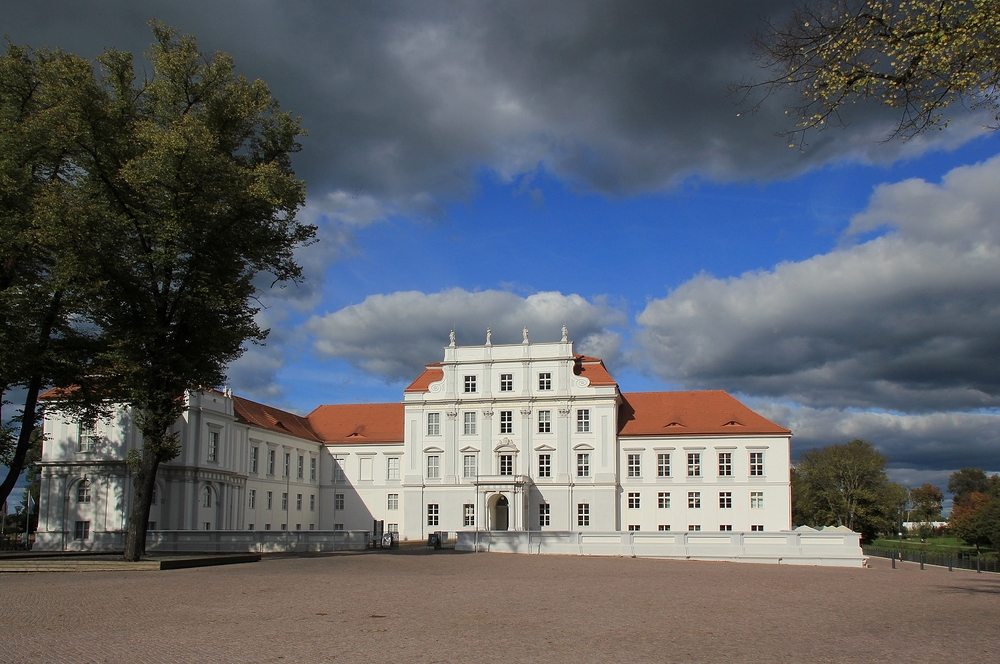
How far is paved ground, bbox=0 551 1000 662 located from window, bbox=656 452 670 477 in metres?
36.9

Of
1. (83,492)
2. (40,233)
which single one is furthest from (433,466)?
(40,233)

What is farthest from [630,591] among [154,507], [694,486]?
[694,486]

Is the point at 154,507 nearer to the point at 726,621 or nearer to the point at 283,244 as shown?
the point at 283,244

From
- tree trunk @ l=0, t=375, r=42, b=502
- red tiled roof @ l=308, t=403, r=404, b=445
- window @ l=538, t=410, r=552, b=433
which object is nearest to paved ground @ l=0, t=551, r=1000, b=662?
tree trunk @ l=0, t=375, r=42, b=502

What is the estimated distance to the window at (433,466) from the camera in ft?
194

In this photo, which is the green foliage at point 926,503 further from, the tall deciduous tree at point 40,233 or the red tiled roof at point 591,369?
the tall deciduous tree at point 40,233

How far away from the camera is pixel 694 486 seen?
185 feet

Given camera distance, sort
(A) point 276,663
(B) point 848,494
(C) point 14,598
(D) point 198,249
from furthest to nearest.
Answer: (B) point 848,494 → (D) point 198,249 → (C) point 14,598 → (A) point 276,663

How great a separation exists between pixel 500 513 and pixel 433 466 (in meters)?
5.77

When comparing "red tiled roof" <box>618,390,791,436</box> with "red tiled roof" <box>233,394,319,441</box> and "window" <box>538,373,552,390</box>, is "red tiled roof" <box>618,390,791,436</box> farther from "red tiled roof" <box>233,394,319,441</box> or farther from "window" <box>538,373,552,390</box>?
"red tiled roof" <box>233,394,319,441</box>

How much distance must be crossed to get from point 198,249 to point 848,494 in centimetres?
6389

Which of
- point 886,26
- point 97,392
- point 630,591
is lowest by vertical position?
point 630,591

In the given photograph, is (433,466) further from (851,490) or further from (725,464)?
(851,490)

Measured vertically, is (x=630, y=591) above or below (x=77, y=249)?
below
